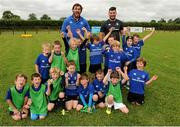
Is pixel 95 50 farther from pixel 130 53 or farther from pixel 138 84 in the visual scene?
pixel 138 84

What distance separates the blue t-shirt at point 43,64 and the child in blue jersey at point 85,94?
116 cm

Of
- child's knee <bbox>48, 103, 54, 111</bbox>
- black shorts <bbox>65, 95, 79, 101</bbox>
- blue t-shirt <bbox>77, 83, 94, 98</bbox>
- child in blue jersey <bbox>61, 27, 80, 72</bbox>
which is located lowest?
child's knee <bbox>48, 103, 54, 111</bbox>

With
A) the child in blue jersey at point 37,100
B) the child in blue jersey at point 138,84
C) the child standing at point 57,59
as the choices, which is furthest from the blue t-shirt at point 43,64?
the child in blue jersey at point 138,84

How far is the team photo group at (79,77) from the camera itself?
21.5 ft

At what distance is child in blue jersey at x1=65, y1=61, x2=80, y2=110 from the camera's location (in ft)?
23.1

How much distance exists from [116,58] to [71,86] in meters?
1.65

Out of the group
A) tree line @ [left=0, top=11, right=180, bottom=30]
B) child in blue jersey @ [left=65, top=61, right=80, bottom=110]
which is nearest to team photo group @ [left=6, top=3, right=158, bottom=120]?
child in blue jersey @ [left=65, top=61, right=80, bottom=110]

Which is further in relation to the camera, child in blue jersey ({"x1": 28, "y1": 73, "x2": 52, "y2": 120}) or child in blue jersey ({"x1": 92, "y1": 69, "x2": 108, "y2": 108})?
child in blue jersey ({"x1": 92, "y1": 69, "x2": 108, "y2": 108})

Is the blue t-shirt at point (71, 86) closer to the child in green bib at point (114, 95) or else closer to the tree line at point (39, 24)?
the child in green bib at point (114, 95)

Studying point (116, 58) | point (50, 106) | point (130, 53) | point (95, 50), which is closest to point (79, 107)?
point (50, 106)

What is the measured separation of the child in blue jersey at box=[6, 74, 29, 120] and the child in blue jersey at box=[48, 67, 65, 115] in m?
0.62

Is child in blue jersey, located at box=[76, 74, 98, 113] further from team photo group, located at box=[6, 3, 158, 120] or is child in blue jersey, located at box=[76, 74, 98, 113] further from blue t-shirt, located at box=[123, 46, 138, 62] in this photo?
blue t-shirt, located at box=[123, 46, 138, 62]

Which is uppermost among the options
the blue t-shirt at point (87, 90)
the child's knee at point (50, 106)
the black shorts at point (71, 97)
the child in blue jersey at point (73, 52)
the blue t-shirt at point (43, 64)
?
the child in blue jersey at point (73, 52)

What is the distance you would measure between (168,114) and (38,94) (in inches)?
124
